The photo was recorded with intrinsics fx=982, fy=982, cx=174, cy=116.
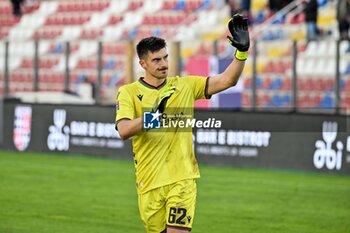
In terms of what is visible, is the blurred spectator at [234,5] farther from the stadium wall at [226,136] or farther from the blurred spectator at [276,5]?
the stadium wall at [226,136]

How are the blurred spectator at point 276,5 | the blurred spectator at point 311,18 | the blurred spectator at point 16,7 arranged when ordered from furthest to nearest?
the blurred spectator at point 16,7 < the blurred spectator at point 276,5 < the blurred spectator at point 311,18

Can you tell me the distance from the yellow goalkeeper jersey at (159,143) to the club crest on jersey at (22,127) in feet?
46.5

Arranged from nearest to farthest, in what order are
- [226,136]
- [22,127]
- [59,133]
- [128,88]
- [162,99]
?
[162,99], [128,88], [226,136], [59,133], [22,127]

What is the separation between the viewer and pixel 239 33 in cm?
755

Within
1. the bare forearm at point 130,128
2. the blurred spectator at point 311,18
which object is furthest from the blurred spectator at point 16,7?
the bare forearm at point 130,128

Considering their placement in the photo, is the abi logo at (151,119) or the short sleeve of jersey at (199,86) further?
the short sleeve of jersey at (199,86)

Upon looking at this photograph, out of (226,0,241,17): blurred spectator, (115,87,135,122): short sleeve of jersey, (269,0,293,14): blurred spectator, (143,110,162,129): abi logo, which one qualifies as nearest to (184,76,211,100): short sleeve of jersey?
(115,87,135,122): short sleeve of jersey

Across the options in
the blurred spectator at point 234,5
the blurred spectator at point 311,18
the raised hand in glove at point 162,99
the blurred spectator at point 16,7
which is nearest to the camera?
the raised hand in glove at point 162,99

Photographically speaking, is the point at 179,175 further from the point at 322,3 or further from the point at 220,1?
the point at 220,1

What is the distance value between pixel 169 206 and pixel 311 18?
14765 mm

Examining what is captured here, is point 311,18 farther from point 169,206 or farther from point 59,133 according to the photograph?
point 169,206

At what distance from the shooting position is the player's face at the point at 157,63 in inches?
312

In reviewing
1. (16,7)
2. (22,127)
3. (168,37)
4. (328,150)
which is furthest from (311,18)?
(16,7)

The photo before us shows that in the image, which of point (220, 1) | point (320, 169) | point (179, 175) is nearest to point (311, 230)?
point (179, 175)
